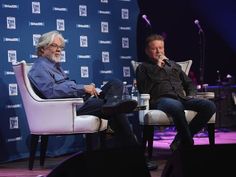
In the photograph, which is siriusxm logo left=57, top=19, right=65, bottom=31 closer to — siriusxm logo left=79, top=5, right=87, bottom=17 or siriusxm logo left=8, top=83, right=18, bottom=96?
siriusxm logo left=79, top=5, right=87, bottom=17

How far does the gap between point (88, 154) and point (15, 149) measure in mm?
3556

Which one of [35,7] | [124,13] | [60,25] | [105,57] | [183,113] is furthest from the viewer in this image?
[124,13]

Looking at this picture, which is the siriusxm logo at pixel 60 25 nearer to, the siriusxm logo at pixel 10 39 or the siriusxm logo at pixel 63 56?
the siriusxm logo at pixel 63 56

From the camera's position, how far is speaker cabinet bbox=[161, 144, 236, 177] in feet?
5.54

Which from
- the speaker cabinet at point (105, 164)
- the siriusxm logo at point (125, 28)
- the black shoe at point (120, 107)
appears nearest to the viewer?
the speaker cabinet at point (105, 164)

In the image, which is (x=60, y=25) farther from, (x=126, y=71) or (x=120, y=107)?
(x=120, y=107)

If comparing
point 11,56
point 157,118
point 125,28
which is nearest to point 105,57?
point 125,28

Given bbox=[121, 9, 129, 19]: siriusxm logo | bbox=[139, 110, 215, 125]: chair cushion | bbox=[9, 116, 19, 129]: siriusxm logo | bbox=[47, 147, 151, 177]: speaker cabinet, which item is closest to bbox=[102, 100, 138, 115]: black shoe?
bbox=[139, 110, 215, 125]: chair cushion

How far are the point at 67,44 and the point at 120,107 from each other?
4.93 ft

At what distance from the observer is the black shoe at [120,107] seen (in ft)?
13.8

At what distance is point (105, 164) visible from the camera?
1740 mm

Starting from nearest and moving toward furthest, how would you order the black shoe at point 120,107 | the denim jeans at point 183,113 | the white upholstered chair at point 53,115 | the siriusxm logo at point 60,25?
the black shoe at point 120,107 < the white upholstered chair at point 53,115 < the denim jeans at point 183,113 < the siriusxm logo at point 60,25

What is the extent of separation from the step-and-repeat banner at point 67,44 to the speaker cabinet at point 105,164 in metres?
3.44

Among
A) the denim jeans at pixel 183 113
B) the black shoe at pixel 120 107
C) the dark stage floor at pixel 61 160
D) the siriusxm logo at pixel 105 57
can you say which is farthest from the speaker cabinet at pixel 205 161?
the siriusxm logo at pixel 105 57
